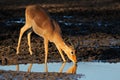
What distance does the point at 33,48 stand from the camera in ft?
63.7

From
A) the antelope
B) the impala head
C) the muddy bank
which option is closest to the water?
the impala head

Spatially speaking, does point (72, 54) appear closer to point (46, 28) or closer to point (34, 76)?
point (46, 28)

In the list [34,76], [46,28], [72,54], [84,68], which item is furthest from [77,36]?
[34,76]

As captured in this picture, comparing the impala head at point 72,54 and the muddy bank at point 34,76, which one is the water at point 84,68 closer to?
the impala head at point 72,54

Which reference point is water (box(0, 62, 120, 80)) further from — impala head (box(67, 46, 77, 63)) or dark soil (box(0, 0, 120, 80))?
dark soil (box(0, 0, 120, 80))

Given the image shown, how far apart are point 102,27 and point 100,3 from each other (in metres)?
11.3

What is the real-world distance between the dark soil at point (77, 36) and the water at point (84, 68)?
2.03ft

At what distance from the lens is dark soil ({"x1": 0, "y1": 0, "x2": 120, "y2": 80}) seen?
18031 mm

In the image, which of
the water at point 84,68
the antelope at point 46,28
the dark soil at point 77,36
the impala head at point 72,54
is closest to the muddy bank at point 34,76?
the dark soil at point 77,36

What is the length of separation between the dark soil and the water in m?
0.62

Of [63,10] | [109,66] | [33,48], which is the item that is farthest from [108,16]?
[109,66]

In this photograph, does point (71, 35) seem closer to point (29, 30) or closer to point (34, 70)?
point (29, 30)

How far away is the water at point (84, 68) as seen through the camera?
1582cm

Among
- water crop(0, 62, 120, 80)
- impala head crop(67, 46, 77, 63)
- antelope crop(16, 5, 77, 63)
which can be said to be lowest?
water crop(0, 62, 120, 80)
